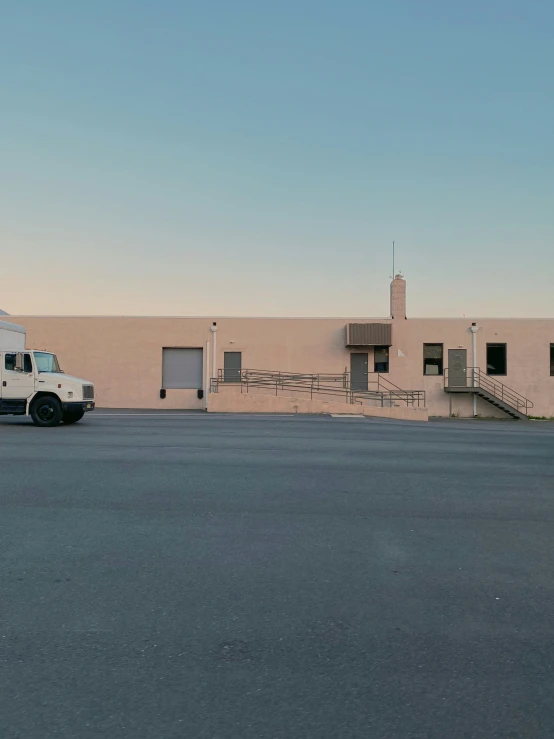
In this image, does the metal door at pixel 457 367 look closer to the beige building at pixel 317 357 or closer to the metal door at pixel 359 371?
the beige building at pixel 317 357

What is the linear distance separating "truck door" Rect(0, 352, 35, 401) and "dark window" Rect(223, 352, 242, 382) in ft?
53.8

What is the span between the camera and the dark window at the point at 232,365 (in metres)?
35.0

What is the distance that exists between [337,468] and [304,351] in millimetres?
23742

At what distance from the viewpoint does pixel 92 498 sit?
841cm

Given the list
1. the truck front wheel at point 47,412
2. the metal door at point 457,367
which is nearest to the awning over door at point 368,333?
the metal door at point 457,367

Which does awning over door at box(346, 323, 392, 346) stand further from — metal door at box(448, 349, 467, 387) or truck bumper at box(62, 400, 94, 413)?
truck bumper at box(62, 400, 94, 413)

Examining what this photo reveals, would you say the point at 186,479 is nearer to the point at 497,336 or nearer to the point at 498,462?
the point at 498,462

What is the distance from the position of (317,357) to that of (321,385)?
1.51 meters

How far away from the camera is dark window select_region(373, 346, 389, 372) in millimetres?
35219

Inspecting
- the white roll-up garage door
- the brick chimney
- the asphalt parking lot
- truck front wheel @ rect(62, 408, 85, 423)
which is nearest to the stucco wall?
the white roll-up garage door

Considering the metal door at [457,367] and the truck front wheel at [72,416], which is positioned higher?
the metal door at [457,367]

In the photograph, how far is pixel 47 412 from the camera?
63.0 feet

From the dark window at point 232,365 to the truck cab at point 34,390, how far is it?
15914mm

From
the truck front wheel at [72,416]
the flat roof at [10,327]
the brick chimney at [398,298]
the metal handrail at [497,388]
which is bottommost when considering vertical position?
the truck front wheel at [72,416]
